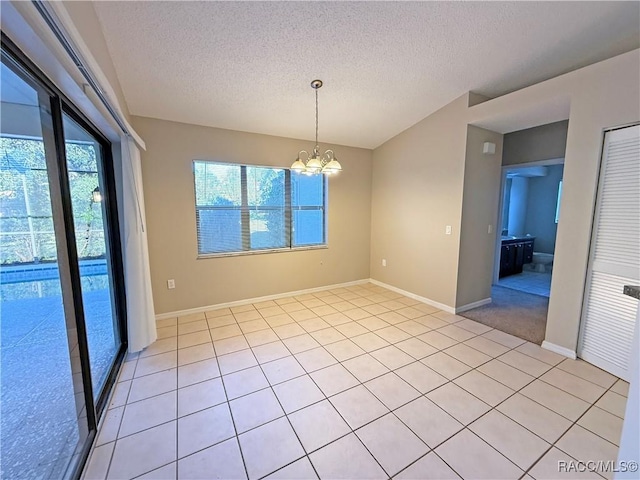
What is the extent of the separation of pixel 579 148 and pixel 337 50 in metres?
2.33

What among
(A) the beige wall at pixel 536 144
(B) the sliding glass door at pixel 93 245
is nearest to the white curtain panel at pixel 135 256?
(B) the sliding glass door at pixel 93 245

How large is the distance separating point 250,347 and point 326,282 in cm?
207

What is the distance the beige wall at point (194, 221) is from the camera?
322 cm

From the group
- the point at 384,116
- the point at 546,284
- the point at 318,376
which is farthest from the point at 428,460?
the point at 546,284

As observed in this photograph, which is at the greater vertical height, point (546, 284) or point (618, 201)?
point (618, 201)

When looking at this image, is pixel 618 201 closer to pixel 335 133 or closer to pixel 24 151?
pixel 335 133

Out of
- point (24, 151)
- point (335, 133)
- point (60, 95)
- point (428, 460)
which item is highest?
point (335, 133)

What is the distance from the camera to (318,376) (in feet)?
7.49

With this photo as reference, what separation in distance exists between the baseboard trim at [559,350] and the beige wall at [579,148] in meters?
0.02

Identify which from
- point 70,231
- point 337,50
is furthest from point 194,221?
point 337,50

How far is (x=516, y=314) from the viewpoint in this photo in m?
3.59

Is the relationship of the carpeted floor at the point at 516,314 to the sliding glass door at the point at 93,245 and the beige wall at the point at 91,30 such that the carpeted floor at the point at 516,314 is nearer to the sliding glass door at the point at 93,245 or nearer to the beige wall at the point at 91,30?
the sliding glass door at the point at 93,245

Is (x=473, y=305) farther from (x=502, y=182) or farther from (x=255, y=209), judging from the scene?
(x=255, y=209)

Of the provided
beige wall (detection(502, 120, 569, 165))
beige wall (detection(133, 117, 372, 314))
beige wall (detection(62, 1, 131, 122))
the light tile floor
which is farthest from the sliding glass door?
beige wall (detection(502, 120, 569, 165))
